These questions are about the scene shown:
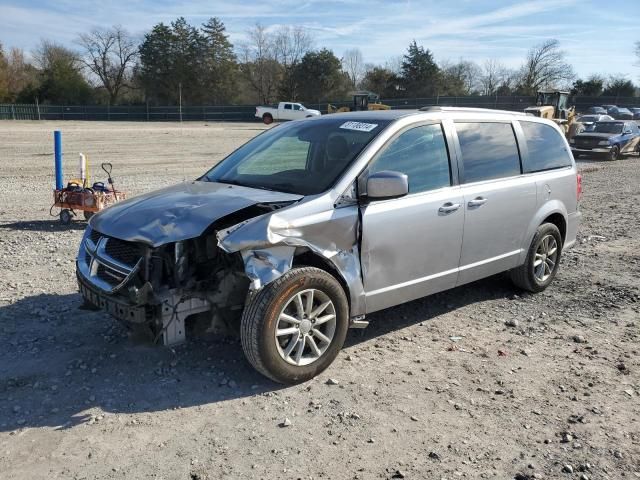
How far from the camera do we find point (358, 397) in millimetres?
3885

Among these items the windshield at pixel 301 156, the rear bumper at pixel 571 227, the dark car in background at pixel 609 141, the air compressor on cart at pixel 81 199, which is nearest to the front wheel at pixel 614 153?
the dark car in background at pixel 609 141

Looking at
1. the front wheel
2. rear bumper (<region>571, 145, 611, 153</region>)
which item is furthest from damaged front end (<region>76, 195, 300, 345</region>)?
the front wheel

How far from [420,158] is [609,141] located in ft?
72.1

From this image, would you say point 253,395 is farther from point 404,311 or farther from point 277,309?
point 404,311

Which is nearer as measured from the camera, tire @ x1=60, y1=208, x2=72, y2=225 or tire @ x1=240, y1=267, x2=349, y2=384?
tire @ x1=240, y1=267, x2=349, y2=384

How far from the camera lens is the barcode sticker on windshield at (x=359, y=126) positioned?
460cm

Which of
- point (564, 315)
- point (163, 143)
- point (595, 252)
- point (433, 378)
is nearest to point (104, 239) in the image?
point (433, 378)

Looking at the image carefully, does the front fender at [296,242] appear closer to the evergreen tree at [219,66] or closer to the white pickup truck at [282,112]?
the white pickup truck at [282,112]

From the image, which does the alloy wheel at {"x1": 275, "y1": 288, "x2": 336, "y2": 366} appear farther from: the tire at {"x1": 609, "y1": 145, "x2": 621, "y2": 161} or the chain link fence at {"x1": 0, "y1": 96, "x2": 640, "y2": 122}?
the chain link fence at {"x1": 0, "y1": 96, "x2": 640, "y2": 122}

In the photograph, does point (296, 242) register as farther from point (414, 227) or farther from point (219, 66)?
point (219, 66)

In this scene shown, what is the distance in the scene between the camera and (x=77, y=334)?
4.72 m

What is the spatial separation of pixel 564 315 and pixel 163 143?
2390cm

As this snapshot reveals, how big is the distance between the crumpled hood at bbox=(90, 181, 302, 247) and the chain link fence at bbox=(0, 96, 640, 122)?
171 feet

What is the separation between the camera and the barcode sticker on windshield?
4.60 metres
